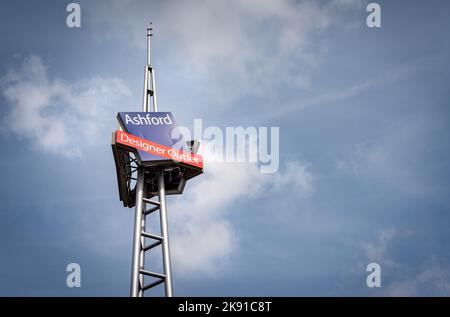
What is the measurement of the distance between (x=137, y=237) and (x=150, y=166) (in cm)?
718

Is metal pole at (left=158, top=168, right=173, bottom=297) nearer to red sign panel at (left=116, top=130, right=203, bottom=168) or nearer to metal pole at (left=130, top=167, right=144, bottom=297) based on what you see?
metal pole at (left=130, top=167, right=144, bottom=297)

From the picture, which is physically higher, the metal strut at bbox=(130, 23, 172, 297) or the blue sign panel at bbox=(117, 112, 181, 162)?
the blue sign panel at bbox=(117, 112, 181, 162)

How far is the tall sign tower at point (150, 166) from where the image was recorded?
5362 cm

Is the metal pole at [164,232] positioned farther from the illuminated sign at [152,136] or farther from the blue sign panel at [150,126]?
the blue sign panel at [150,126]

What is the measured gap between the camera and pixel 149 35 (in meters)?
68.2

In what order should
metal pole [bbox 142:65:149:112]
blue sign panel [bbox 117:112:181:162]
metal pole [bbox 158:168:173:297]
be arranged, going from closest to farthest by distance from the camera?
metal pole [bbox 158:168:173:297] → blue sign panel [bbox 117:112:181:162] → metal pole [bbox 142:65:149:112]

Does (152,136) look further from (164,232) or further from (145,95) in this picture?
(164,232)

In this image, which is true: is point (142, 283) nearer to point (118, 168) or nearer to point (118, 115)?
point (118, 168)

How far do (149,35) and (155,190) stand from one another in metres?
19.4

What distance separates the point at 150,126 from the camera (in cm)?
5719

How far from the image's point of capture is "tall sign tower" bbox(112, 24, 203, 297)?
53.6 m

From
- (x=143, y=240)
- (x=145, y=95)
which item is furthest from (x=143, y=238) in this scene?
(x=145, y=95)
